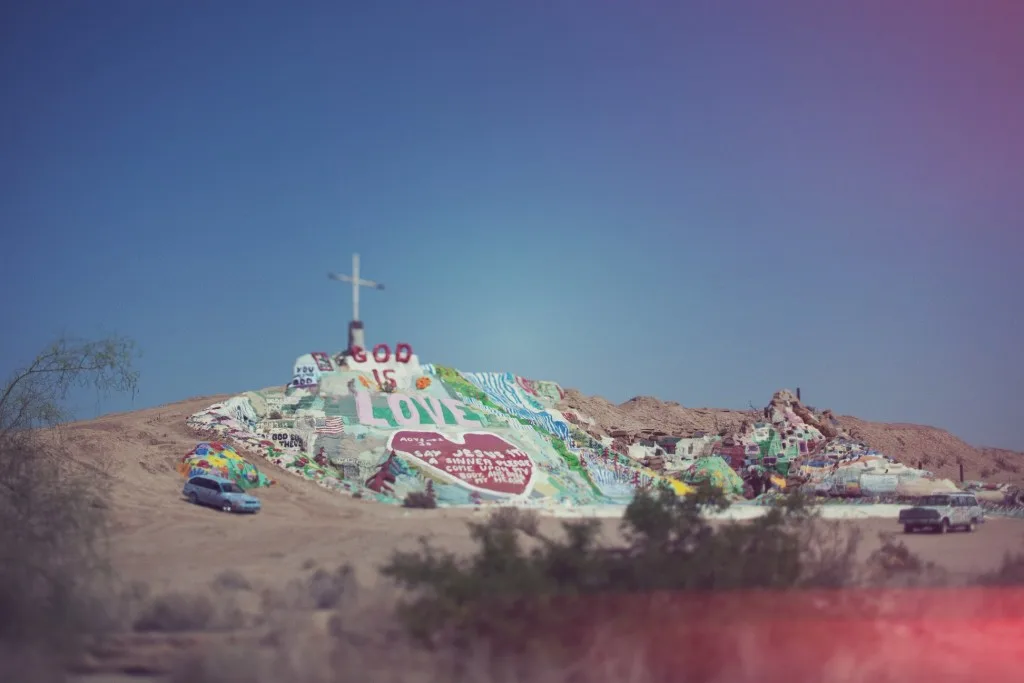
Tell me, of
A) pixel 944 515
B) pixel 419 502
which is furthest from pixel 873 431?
pixel 419 502

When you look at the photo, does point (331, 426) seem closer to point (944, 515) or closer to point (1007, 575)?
point (944, 515)

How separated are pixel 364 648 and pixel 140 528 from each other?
1372 cm

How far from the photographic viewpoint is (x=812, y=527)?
12.1 m

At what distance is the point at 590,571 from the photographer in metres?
10.2

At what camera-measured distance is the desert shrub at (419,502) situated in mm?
31375

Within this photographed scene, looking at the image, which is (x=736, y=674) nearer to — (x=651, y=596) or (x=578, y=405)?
(x=651, y=596)

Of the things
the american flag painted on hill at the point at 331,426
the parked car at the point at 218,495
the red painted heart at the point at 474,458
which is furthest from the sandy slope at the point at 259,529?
the red painted heart at the point at 474,458

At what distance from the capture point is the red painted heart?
35375 millimetres

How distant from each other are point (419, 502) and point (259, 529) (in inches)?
384

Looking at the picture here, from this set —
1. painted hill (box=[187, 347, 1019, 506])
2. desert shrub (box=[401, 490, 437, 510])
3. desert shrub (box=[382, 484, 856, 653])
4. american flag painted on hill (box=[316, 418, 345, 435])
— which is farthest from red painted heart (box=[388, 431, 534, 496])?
desert shrub (box=[382, 484, 856, 653])

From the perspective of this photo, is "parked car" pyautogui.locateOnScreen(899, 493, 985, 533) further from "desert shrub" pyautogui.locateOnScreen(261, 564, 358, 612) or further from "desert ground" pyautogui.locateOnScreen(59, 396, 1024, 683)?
"desert shrub" pyautogui.locateOnScreen(261, 564, 358, 612)

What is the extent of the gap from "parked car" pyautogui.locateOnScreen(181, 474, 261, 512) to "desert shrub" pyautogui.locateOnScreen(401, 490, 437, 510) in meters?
6.10

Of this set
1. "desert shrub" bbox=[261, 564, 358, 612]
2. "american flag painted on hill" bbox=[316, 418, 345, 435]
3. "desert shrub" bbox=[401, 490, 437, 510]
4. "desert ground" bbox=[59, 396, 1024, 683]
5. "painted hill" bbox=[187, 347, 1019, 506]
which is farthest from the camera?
"american flag painted on hill" bbox=[316, 418, 345, 435]

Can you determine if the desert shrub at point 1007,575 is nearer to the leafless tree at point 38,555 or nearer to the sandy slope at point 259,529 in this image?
the sandy slope at point 259,529
